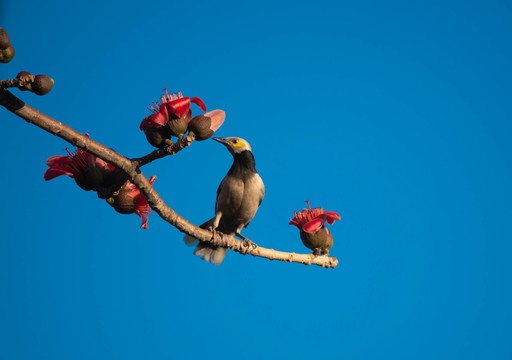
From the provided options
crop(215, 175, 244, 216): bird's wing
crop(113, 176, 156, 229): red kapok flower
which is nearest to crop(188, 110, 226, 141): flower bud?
crop(113, 176, 156, 229): red kapok flower

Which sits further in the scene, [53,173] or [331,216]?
[331,216]

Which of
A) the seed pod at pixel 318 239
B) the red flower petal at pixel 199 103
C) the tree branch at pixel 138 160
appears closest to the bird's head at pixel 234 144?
the seed pod at pixel 318 239

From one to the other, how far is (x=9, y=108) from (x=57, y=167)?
888mm

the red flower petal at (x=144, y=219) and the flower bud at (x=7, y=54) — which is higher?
the red flower petal at (x=144, y=219)

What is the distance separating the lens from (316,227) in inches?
139

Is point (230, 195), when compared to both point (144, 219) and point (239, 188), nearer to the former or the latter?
point (239, 188)

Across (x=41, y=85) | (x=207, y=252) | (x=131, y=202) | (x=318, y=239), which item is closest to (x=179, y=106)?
(x=41, y=85)

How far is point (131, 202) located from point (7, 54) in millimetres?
1138

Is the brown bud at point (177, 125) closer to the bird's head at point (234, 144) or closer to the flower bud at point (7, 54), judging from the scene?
the flower bud at point (7, 54)

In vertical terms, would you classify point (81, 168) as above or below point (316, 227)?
below

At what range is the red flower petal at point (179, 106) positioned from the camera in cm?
225

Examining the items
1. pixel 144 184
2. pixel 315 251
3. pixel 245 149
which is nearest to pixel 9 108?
pixel 144 184

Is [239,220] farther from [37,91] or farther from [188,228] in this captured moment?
[37,91]

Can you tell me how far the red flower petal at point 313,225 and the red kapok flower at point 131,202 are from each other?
1298mm
